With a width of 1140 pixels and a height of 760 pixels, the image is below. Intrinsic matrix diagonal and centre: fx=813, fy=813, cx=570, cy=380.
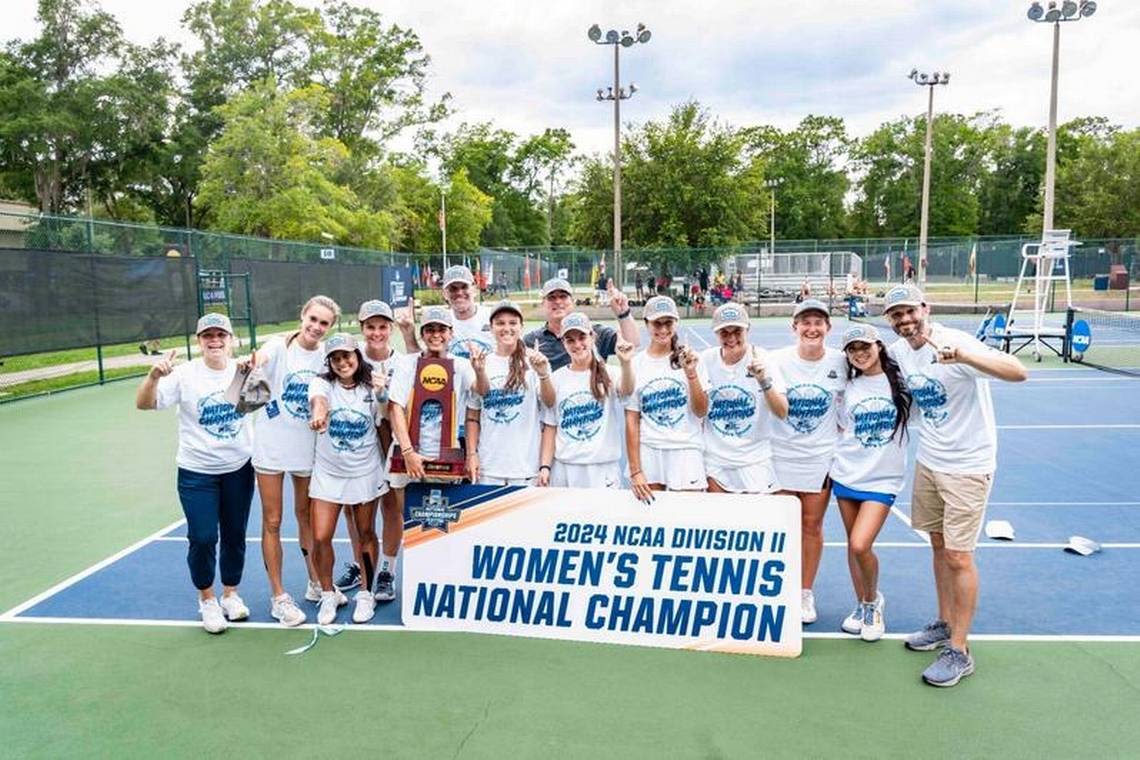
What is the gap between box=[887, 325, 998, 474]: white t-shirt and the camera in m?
4.21

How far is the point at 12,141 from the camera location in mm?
42375

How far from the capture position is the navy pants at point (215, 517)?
188 inches

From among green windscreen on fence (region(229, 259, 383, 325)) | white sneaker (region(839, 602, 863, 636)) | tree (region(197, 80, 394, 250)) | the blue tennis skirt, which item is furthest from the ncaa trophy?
tree (region(197, 80, 394, 250))

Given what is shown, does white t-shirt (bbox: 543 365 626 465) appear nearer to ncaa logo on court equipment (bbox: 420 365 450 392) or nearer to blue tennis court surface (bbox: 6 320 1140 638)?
ncaa logo on court equipment (bbox: 420 365 450 392)

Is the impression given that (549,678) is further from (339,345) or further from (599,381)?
(339,345)

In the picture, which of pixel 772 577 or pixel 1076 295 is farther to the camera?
pixel 1076 295

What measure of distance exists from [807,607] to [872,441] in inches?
45.2

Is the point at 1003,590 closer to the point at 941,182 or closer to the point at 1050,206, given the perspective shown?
the point at 1050,206

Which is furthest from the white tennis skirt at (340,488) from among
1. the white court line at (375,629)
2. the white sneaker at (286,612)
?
the white court line at (375,629)

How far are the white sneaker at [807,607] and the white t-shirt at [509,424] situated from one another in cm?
182

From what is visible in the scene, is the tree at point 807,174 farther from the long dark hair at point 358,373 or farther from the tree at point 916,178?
the long dark hair at point 358,373

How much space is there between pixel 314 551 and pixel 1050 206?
25914mm

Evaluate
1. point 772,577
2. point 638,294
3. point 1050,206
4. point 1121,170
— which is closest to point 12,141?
point 638,294

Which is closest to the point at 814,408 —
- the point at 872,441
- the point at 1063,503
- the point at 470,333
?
the point at 872,441
